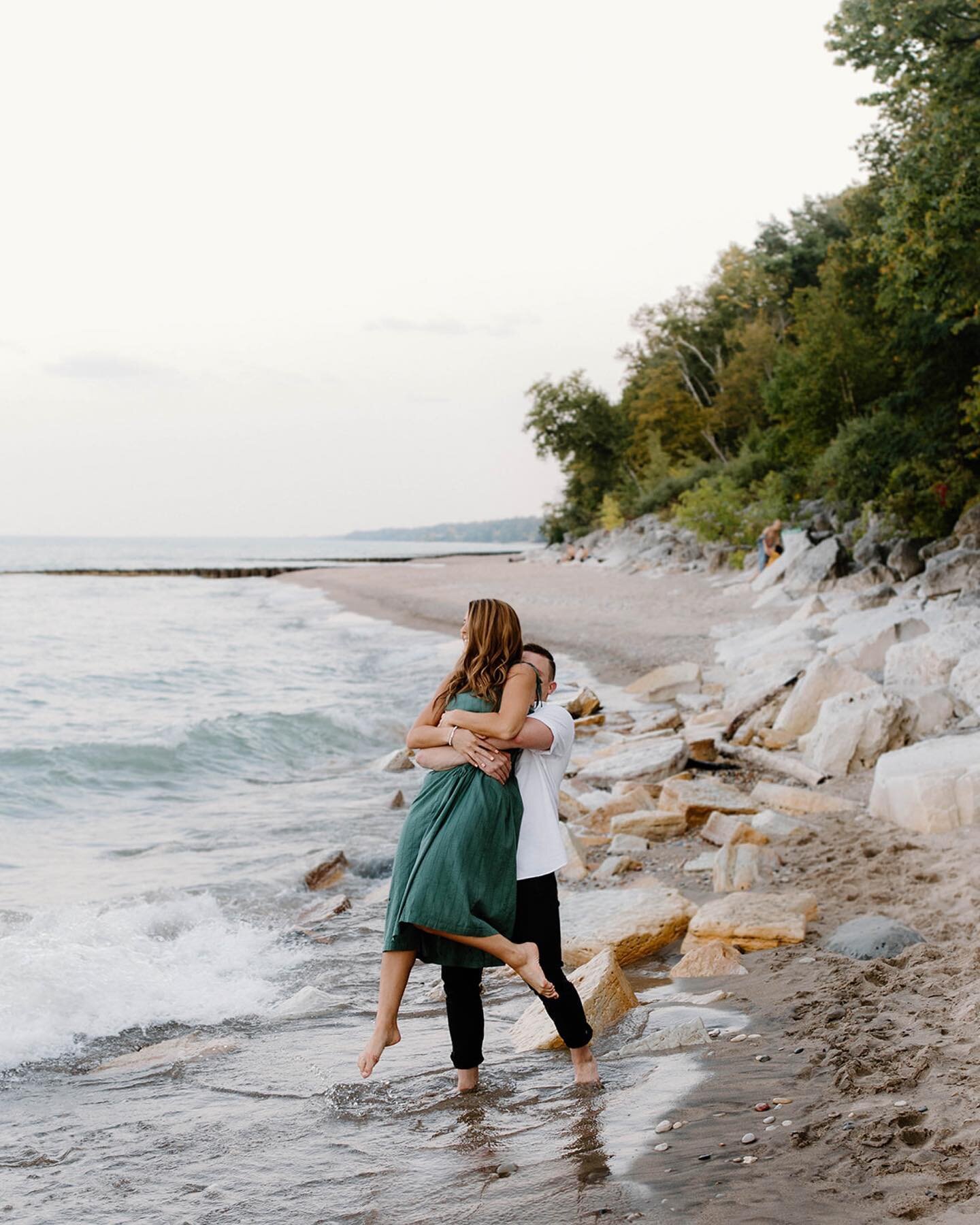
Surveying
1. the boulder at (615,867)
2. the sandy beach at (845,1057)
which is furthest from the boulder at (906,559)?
the boulder at (615,867)

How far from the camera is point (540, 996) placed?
383 cm

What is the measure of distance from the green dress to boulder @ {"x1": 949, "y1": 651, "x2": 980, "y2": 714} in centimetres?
636

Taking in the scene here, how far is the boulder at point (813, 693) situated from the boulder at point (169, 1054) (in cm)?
675

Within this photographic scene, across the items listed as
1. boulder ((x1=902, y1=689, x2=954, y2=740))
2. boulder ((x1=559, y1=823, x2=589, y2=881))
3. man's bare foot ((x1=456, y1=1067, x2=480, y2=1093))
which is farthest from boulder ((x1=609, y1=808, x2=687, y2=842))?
man's bare foot ((x1=456, y1=1067, x2=480, y2=1093))

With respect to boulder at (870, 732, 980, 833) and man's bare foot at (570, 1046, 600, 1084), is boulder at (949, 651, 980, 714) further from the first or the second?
man's bare foot at (570, 1046, 600, 1084)

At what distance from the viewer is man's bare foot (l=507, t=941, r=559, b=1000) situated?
12.0 ft

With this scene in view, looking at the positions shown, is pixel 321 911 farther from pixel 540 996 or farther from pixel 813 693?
pixel 813 693

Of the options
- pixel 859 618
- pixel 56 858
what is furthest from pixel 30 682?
pixel 859 618

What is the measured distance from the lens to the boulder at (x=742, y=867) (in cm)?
648

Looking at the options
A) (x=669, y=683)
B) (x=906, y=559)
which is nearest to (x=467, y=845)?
(x=669, y=683)

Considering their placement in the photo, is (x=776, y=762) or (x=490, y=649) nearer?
(x=490, y=649)

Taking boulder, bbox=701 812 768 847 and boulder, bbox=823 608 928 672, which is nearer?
boulder, bbox=701 812 768 847

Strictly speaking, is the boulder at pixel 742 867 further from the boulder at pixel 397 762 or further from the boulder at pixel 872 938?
the boulder at pixel 397 762

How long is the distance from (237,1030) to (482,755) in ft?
7.59
